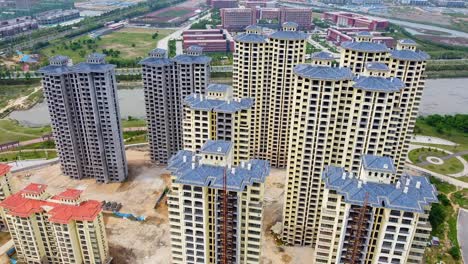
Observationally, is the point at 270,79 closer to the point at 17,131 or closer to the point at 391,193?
the point at 391,193

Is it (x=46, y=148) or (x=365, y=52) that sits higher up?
(x=365, y=52)

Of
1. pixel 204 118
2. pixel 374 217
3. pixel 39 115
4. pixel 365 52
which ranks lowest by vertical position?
pixel 39 115

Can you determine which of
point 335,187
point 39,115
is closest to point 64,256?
point 335,187

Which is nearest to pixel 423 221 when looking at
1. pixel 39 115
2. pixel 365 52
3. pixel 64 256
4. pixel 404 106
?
pixel 404 106

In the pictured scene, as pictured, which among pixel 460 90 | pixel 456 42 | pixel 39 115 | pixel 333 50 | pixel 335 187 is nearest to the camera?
pixel 335 187

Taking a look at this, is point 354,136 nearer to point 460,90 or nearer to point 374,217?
point 374,217

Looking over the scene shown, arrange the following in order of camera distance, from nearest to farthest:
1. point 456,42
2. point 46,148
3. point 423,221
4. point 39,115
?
point 423,221 < point 46,148 < point 39,115 < point 456,42

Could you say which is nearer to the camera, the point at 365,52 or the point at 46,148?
the point at 365,52
